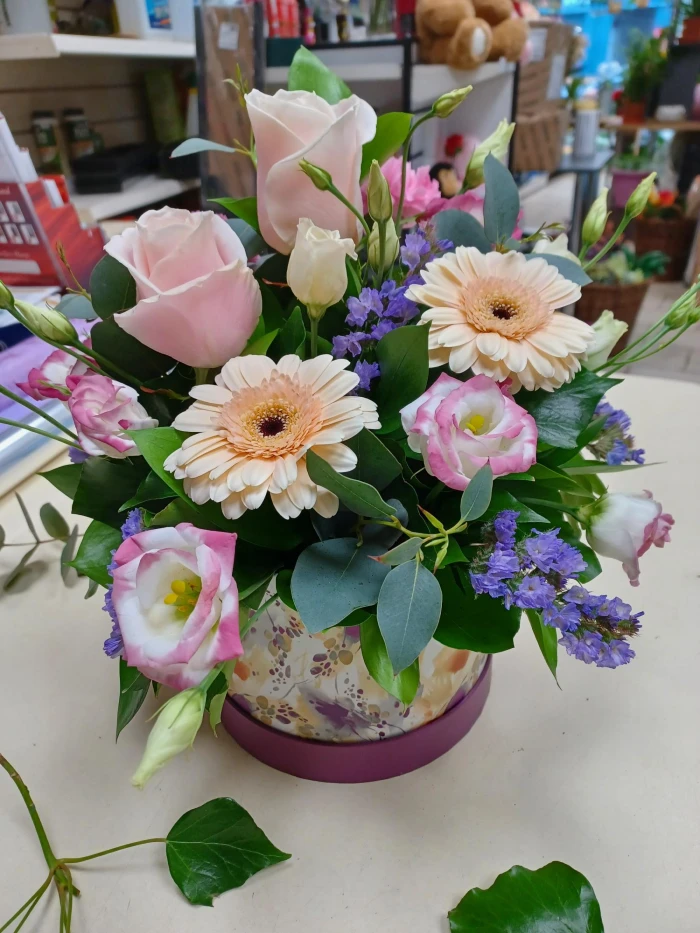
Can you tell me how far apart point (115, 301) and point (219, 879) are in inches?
11.9

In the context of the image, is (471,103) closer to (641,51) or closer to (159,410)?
(641,51)

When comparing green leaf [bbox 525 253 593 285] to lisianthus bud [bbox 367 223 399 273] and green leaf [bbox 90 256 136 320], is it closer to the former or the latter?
lisianthus bud [bbox 367 223 399 273]

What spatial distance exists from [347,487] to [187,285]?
11cm

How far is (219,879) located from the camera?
35cm

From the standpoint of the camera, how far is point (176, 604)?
267mm

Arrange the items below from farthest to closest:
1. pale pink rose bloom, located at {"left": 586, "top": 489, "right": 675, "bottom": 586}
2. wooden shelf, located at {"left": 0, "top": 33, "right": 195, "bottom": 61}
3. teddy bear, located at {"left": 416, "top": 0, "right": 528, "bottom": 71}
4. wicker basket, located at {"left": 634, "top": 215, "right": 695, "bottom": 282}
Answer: wicker basket, located at {"left": 634, "top": 215, "right": 695, "bottom": 282} → teddy bear, located at {"left": 416, "top": 0, "right": 528, "bottom": 71} → wooden shelf, located at {"left": 0, "top": 33, "right": 195, "bottom": 61} → pale pink rose bloom, located at {"left": 586, "top": 489, "right": 675, "bottom": 586}

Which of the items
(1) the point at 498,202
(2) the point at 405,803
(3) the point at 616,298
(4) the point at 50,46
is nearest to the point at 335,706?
(2) the point at 405,803

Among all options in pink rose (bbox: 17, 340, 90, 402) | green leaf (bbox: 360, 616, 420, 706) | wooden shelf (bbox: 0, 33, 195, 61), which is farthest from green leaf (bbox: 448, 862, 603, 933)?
wooden shelf (bbox: 0, 33, 195, 61)

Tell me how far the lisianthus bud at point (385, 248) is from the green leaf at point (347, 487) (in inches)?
4.7

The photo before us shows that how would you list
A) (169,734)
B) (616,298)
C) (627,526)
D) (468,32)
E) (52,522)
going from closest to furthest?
1. (169,734)
2. (627,526)
3. (52,522)
4. (468,32)
5. (616,298)

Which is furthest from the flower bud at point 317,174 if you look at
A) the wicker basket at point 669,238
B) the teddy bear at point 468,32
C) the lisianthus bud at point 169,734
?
the wicker basket at point 669,238

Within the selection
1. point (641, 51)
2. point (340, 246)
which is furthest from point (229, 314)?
point (641, 51)

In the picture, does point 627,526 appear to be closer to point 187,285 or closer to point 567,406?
point 567,406

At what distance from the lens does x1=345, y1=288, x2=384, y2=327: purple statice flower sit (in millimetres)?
313
